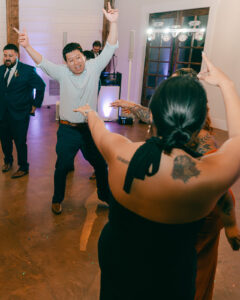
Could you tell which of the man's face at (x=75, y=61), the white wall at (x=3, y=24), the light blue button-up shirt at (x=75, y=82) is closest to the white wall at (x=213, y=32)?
the white wall at (x=3, y=24)

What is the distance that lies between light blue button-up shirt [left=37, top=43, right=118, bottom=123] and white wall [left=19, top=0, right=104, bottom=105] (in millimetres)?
5491

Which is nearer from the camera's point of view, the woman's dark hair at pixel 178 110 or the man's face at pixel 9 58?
the woman's dark hair at pixel 178 110

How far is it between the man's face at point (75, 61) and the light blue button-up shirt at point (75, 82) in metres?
0.06

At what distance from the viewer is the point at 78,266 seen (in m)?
2.05

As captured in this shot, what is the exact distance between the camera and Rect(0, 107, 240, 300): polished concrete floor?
185cm

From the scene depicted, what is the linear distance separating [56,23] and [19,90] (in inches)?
214

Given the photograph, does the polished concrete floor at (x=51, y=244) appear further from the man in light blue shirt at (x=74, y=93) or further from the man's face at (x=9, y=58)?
the man's face at (x=9, y=58)

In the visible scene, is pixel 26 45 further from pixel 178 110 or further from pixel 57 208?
pixel 178 110

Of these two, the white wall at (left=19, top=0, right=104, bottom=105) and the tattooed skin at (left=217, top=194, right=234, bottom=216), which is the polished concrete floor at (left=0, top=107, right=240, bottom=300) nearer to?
the tattooed skin at (left=217, top=194, right=234, bottom=216)

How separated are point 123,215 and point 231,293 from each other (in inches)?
59.4

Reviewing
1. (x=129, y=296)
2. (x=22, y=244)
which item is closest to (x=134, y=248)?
(x=129, y=296)

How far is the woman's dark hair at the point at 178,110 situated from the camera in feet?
2.48

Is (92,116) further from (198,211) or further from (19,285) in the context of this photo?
(19,285)

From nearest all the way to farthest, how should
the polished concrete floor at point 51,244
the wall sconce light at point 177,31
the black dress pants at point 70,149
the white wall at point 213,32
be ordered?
the polished concrete floor at point 51,244 → the black dress pants at point 70,149 → the white wall at point 213,32 → the wall sconce light at point 177,31
